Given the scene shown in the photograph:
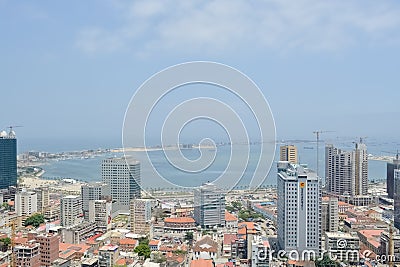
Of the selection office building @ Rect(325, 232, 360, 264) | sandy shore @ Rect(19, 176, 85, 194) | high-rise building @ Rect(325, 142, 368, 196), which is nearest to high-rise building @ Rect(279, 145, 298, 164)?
high-rise building @ Rect(325, 142, 368, 196)

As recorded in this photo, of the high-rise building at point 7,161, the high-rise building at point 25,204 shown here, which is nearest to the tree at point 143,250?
the high-rise building at point 25,204

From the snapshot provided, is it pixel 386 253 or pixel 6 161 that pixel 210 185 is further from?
pixel 6 161

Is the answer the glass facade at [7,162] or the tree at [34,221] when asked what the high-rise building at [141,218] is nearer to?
the tree at [34,221]

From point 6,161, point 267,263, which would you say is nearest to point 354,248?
point 267,263

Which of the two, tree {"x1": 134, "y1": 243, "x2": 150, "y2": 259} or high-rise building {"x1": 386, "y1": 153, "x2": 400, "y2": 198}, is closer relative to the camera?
tree {"x1": 134, "y1": 243, "x2": 150, "y2": 259}

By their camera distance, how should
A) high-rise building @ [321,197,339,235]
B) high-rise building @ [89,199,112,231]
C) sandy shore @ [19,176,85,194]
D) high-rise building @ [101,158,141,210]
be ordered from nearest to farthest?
high-rise building @ [321,197,339,235], high-rise building @ [89,199,112,231], high-rise building @ [101,158,141,210], sandy shore @ [19,176,85,194]

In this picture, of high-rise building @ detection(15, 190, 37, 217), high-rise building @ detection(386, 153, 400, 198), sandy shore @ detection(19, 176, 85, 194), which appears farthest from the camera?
sandy shore @ detection(19, 176, 85, 194)

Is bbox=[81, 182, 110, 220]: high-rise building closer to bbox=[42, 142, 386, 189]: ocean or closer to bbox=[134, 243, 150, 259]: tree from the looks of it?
bbox=[42, 142, 386, 189]: ocean
